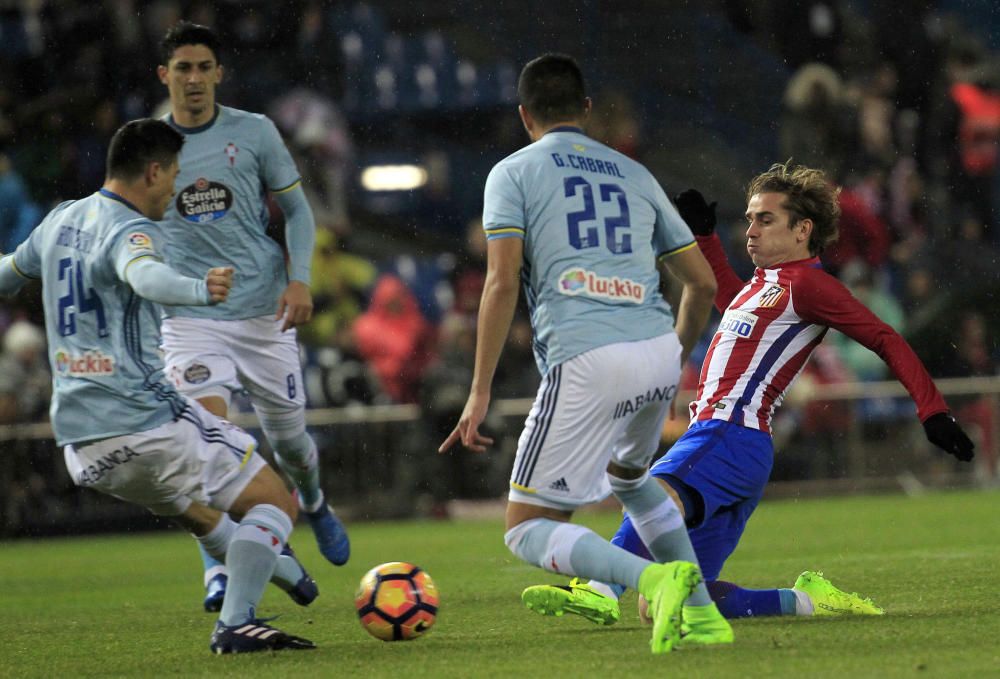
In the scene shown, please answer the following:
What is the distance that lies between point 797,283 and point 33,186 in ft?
38.2

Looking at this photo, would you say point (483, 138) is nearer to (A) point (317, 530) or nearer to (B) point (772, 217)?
(A) point (317, 530)

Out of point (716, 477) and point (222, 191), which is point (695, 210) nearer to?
point (716, 477)

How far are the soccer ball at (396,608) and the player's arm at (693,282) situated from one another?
1.30 metres

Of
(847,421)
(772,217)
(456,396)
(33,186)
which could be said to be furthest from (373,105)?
(772,217)

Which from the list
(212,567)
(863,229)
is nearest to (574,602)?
(212,567)

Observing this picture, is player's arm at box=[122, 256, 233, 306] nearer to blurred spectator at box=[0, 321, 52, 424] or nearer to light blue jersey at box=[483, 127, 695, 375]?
light blue jersey at box=[483, 127, 695, 375]

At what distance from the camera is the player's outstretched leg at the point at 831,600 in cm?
596

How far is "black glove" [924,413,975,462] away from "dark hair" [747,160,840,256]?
1.16m

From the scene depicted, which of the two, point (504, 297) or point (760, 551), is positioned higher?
point (504, 297)

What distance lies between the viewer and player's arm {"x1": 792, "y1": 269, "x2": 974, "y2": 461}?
5.30 meters

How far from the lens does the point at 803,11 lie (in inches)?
768

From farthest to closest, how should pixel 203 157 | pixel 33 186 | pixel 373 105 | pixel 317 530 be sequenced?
Result: 1. pixel 373 105
2. pixel 33 186
3. pixel 317 530
4. pixel 203 157

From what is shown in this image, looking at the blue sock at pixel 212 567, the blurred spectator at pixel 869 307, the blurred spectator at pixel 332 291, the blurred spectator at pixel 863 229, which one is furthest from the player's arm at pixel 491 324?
the blurred spectator at pixel 863 229

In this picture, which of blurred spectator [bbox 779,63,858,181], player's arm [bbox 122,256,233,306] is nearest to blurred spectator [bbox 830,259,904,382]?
blurred spectator [bbox 779,63,858,181]
